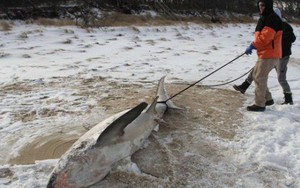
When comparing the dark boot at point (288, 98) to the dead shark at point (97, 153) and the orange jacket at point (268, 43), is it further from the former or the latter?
the dead shark at point (97, 153)

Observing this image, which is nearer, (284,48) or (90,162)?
(90,162)

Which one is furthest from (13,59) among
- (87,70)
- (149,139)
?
(149,139)

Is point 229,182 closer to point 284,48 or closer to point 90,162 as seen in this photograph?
point 90,162

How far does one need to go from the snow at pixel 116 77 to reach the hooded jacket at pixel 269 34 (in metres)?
0.86

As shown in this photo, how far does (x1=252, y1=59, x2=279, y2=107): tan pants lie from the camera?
5.84m

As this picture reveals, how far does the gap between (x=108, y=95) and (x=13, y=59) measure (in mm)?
3865

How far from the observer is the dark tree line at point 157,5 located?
1627 cm

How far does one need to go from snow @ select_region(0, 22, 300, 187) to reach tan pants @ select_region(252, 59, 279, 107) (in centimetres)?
22

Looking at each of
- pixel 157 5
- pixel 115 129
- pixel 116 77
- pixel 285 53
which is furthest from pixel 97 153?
pixel 157 5

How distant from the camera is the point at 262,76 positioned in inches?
233

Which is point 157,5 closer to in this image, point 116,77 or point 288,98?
point 116,77

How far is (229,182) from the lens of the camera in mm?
4109

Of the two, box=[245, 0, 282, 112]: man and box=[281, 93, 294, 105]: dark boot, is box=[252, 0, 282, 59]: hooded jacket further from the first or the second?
box=[281, 93, 294, 105]: dark boot

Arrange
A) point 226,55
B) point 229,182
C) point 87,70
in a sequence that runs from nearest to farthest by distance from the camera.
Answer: point 229,182, point 87,70, point 226,55
